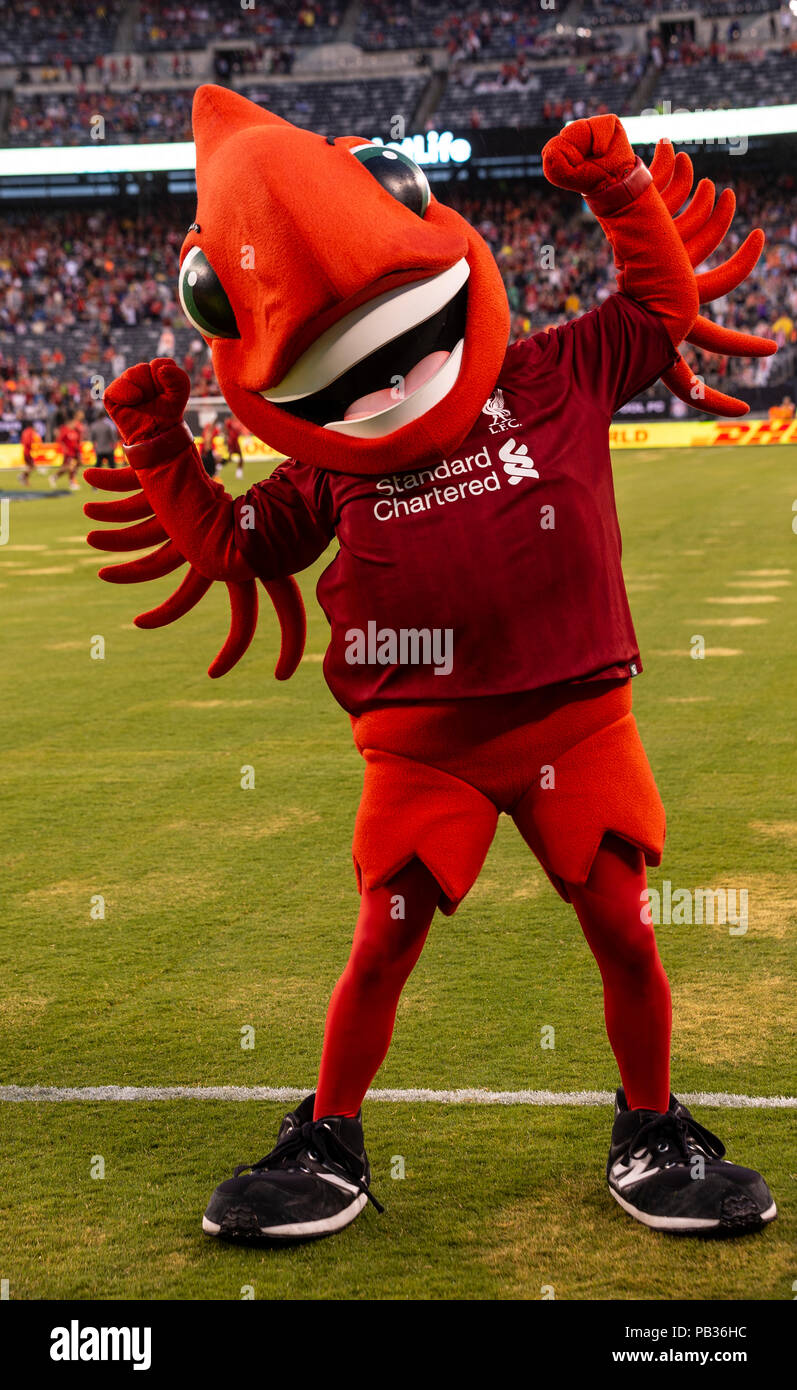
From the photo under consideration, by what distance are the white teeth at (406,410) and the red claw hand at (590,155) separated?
44 centimetres

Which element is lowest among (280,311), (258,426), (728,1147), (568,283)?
(728,1147)

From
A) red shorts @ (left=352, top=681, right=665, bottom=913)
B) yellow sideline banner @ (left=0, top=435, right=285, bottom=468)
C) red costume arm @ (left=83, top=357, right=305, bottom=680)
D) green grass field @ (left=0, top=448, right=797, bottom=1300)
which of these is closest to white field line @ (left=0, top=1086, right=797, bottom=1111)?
green grass field @ (left=0, top=448, right=797, bottom=1300)

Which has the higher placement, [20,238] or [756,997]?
[20,238]

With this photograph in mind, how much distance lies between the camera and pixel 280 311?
115 inches

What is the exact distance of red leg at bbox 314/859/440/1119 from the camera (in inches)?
118

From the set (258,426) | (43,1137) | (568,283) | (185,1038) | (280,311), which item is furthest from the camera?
(568,283)

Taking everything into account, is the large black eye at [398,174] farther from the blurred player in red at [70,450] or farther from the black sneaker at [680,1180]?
the blurred player in red at [70,450]

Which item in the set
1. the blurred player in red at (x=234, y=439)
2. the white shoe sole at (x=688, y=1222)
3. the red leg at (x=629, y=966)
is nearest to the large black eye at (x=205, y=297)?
the red leg at (x=629, y=966)

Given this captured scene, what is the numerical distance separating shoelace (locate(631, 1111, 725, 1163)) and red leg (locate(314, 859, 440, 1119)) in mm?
554

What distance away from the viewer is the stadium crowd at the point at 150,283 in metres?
35.5

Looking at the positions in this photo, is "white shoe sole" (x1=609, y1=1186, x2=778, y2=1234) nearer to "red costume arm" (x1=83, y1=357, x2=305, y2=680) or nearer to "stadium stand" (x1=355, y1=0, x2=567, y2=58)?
"red costume arm" (x1=83, y1=357, x2=305, y2=680)

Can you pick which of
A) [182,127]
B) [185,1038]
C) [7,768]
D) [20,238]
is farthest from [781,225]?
[185,1038]

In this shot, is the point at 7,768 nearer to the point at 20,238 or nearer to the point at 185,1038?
the point at 185,1038

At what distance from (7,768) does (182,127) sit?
3700cm
